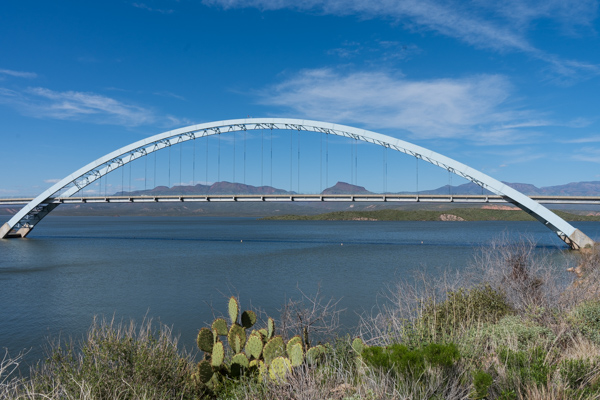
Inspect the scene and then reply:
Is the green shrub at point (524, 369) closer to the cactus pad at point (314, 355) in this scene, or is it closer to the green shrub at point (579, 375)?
the green shrub at point (579, 375)

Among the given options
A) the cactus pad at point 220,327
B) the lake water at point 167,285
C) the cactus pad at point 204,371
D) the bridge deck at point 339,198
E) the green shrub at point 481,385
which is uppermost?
the bridge deck at point 339,198

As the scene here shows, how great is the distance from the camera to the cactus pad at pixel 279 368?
5457 mm

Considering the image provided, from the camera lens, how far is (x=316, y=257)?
36.2 m

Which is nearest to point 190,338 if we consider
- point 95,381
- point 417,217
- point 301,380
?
point 95,381

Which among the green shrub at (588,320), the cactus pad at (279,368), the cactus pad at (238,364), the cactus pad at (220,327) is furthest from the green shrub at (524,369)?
the cactus pad at (220,327)

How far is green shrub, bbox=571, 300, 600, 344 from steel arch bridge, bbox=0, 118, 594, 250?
34312 mm

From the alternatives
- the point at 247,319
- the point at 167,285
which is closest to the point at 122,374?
the point at 247,319

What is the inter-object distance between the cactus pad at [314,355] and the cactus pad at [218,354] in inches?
51.1

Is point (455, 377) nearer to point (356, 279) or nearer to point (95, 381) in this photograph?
point (95, 381)

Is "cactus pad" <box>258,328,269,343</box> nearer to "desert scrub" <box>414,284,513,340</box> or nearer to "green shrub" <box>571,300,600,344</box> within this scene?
"desert scrub" <box>414,284,513,340</box>

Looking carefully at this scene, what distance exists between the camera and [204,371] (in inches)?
247

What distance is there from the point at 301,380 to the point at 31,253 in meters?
43.5

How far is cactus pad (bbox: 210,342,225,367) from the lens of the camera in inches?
250

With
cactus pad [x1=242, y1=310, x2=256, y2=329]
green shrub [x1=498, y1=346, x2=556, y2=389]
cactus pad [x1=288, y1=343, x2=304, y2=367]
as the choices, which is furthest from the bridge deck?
cactus pad [x1=288, y1=343, x2=304, y2=367]
